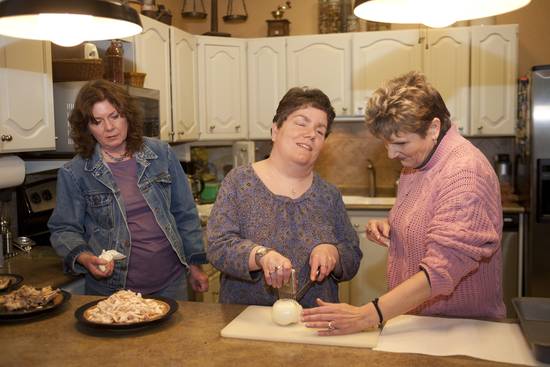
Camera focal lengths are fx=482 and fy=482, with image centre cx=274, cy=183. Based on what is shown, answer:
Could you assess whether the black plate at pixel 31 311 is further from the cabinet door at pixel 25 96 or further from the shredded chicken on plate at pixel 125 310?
the cabinet door at pixel 25 96

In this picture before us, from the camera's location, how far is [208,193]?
12.6 ft

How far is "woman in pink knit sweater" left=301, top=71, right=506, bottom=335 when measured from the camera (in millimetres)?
1188

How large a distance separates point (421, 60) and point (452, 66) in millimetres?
224

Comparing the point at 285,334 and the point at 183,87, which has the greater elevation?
the point at 183,87

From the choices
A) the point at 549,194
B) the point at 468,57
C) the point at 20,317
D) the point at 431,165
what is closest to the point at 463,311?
the point at 431,165

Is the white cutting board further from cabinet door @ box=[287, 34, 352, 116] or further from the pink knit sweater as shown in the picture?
cabinet door @ box=[287, 34, 352, 116]

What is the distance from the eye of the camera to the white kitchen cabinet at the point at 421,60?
3488 millimetres

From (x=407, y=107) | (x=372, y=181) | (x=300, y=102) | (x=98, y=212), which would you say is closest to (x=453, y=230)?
(x=407, y=107)

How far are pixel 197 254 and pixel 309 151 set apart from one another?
73cm

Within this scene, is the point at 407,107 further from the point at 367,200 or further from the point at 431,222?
the point at 367,200

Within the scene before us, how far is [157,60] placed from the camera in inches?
122

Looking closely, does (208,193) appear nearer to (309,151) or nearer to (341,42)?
(341,42)

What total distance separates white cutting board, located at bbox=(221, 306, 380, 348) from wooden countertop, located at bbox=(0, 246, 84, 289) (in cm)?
94

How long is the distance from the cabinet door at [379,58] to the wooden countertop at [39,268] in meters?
2.38
